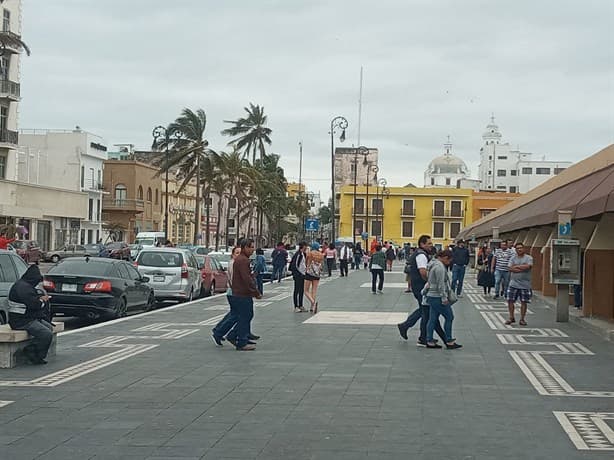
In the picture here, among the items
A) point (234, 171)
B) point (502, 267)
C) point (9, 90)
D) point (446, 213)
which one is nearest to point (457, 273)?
point (502, 267)

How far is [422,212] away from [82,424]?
10101cm

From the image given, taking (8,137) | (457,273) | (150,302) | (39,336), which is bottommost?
(150,302)

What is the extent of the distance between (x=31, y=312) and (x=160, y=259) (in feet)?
42.0

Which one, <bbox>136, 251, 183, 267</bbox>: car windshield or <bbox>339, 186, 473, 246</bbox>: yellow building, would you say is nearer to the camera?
<bbox>136, 251, 183, 267</bbox>: car windshield

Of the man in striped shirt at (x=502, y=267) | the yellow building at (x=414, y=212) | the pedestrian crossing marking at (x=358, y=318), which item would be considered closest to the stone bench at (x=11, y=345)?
the pedestrian crossing marking at (x=358, y=318)

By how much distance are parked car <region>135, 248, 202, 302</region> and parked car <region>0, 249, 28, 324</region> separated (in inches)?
350

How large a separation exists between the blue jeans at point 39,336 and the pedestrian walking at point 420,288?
5811 mm

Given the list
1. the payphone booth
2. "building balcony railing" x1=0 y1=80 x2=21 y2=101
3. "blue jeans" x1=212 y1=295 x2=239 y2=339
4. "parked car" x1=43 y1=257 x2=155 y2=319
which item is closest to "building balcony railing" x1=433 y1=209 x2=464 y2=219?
"building balcony railing" x1=0 y1=80 x2=21 y2=101

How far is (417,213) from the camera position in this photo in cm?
10794

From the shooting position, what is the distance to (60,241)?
7069cm

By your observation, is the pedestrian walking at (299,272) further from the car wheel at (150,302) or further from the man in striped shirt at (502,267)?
the man in striped shirt at (502,267)

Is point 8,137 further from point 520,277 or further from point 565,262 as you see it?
point 565,262

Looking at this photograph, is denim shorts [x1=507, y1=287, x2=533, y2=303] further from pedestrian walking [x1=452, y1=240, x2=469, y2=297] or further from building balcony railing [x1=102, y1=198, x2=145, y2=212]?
building balcony railing [x1=102, y1=198, x2=145, y2=212]

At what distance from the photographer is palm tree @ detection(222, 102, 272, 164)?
7931 centimetres
